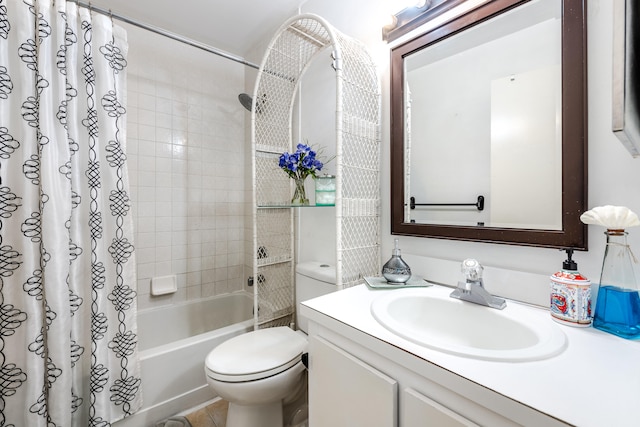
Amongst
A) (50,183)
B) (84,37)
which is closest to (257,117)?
(84,37)

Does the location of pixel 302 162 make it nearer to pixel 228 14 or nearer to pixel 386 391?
pixel 386 391

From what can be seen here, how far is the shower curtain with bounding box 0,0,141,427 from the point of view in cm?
99

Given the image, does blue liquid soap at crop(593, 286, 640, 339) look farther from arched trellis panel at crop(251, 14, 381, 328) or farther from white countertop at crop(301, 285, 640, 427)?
arched trellis panel at crop(251, 14, 381, 328)

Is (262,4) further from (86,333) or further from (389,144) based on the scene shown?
(86,333)

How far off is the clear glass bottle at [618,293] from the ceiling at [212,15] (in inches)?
74.7

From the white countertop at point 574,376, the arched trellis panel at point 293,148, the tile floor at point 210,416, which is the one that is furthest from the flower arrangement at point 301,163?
the tile floor at point 210,416

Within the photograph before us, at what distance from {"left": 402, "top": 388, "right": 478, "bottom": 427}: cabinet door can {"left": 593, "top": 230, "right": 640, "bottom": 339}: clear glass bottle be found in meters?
0.46

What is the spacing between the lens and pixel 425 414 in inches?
20.6

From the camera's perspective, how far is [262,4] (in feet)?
5.41

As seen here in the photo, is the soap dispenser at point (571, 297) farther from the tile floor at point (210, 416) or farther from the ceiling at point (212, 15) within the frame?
the ceiling at point (212, 15)

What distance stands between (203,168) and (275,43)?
109cm

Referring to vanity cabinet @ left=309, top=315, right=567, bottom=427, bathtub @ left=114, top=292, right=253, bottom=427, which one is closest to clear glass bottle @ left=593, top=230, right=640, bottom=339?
vanity cabinet @ left=309, top=315, right=567, bottom=427

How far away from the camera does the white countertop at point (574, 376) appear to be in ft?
1.28

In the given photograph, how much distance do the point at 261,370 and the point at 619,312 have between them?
110 centimetres
